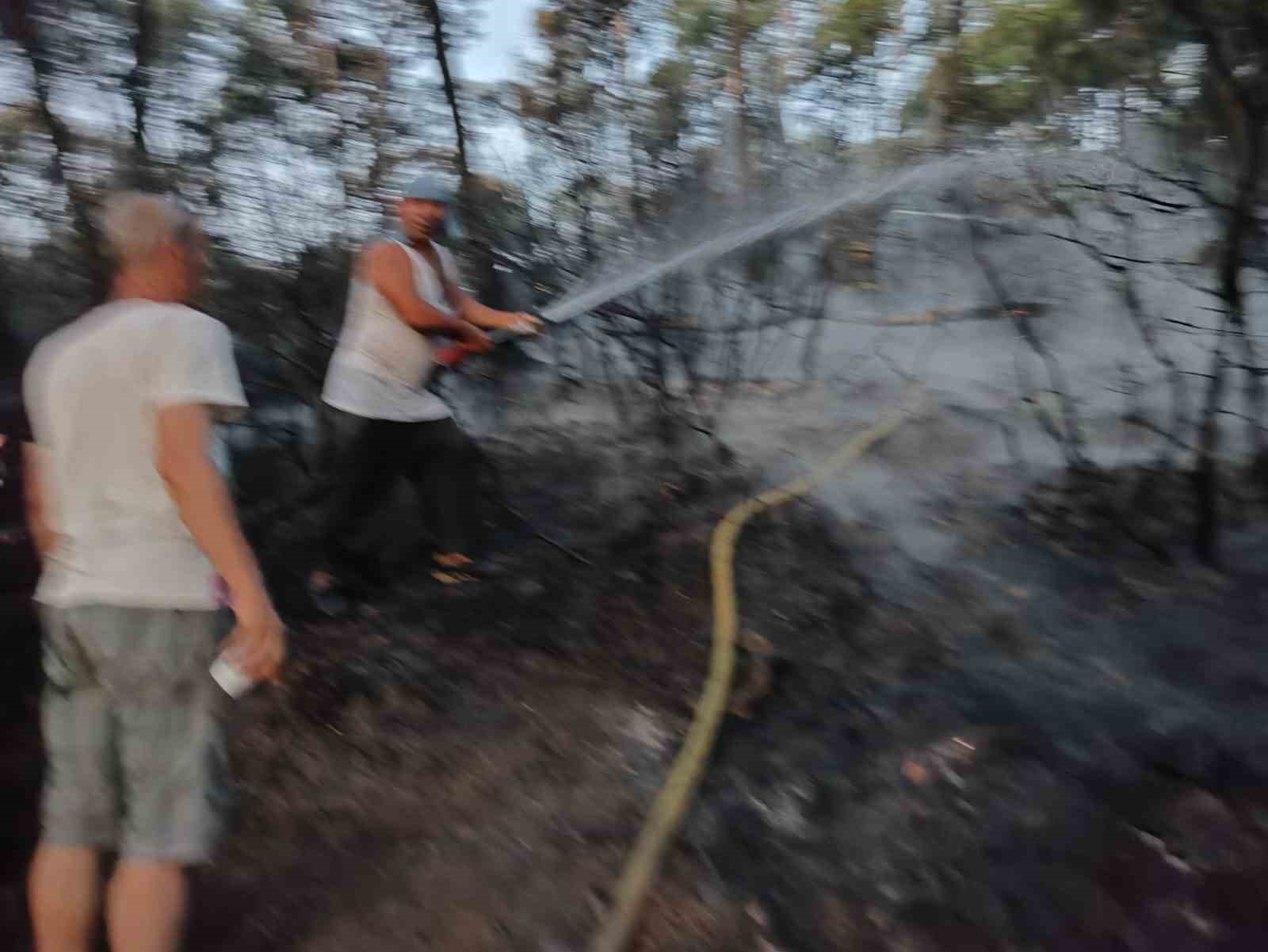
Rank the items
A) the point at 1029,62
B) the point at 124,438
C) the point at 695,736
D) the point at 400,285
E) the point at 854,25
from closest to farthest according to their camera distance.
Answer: the point at 124,438 < the point at 695,736 < the point at 400,285 < the point at 1029,62 < the point at 854,25

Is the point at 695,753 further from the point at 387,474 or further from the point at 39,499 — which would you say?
the point at 39,499

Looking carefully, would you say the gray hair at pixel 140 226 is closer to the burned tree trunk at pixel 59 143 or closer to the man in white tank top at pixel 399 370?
the man in white tank top at pixel 399 370

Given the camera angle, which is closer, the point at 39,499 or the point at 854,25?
Result: the point at 39,499

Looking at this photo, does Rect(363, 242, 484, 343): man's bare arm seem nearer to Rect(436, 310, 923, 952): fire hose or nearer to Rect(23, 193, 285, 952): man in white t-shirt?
Rect(436, 310, 923, 952): fire hose

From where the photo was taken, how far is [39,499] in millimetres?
2156

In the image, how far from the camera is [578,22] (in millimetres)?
5520

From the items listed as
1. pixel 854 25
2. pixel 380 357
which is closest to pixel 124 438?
pixel 380 357

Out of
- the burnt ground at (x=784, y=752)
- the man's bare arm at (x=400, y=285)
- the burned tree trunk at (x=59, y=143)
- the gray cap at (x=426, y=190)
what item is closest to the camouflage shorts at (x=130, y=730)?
the burnt ground at (x=784, y=752)

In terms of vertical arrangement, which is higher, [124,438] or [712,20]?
[712,20]

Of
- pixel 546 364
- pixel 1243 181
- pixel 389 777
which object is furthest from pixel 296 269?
pixel 1243 181

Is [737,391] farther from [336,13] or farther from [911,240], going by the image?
[336,13]

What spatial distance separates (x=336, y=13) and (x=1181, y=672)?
15.8 feet

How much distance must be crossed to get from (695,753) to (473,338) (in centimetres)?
184

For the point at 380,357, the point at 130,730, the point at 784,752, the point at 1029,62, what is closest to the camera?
the point at 130,730
